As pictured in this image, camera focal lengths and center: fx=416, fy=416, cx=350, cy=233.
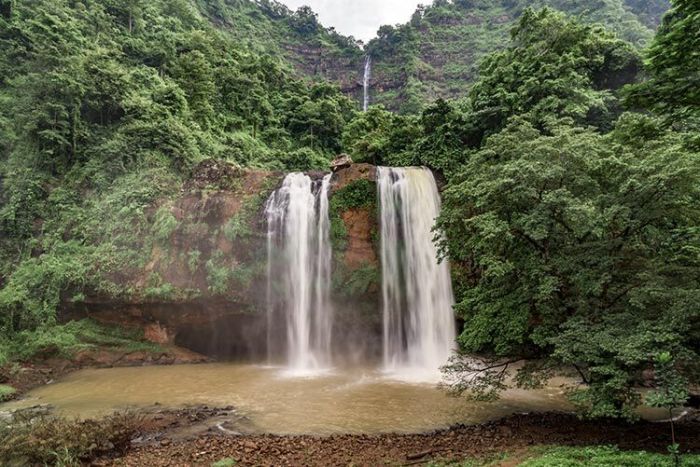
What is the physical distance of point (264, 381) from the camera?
12898 millimetres

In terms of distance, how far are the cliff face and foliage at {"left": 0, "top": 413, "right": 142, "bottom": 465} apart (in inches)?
326

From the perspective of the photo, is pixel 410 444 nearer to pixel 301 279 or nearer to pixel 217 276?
pixel 301 279

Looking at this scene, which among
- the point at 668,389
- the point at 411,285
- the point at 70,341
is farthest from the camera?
the point at 411,285

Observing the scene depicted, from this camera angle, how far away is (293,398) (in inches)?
421

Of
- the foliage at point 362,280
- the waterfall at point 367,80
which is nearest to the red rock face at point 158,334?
the foliage at point 362,280

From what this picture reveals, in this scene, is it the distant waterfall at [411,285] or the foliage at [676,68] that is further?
the distant waterfall at [411,285]

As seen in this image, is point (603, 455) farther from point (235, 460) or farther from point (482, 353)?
point (235, 460)

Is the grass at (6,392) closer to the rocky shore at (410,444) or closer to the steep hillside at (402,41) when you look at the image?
the rocky shore at (410,444)

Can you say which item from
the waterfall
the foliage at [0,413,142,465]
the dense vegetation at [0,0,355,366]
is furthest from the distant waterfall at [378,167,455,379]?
the waterfall

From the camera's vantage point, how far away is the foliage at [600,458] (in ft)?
16.0

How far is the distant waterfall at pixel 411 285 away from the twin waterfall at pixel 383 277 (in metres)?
0.04

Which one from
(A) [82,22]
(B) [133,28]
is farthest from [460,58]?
(A) [82,22]

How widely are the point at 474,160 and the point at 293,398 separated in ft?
24.1

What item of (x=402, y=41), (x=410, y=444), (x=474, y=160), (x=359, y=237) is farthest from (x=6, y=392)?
(x=402, y=41)
